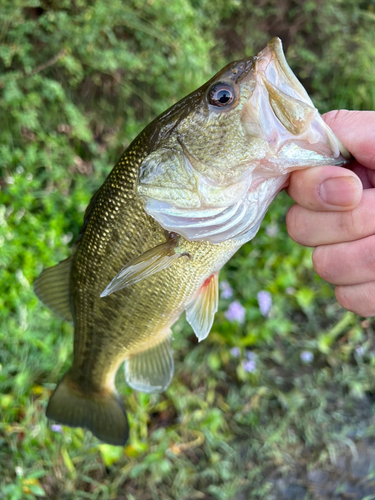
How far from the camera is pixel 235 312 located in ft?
8.06

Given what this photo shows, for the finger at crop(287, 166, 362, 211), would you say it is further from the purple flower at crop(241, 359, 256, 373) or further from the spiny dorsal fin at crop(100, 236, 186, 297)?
the purple flower at crop(241, 359, 256, 373)

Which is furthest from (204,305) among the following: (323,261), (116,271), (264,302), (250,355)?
(250,355)

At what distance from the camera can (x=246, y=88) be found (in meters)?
0.99

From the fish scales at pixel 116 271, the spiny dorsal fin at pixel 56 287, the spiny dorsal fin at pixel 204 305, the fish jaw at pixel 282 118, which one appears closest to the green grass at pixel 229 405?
the spiny dorsal fin at pixel 56 287

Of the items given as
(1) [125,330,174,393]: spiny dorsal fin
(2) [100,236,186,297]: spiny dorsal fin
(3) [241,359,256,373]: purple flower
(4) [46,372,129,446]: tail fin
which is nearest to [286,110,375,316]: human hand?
(2) [100,236,186,297]: spiny dorsal fin

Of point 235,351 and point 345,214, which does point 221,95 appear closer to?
point 345,214

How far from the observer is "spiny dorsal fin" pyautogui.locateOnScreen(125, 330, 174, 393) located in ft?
4.88

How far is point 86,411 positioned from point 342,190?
132cm

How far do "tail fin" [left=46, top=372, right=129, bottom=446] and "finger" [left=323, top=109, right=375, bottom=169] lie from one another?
52.6 inches

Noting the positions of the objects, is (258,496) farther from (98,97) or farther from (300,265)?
(98,97)

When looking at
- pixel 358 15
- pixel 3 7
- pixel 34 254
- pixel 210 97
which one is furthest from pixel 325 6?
pixel 34 254

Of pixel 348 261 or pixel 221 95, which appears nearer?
pixel 221 95

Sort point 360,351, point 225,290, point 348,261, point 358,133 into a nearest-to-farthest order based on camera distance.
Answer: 1. point 358,133
2. point 348,261
3. point 225,290
4. point 360,351

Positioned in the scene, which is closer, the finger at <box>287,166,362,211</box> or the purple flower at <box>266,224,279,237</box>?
the finger at <box>287,166,362,211</box>
